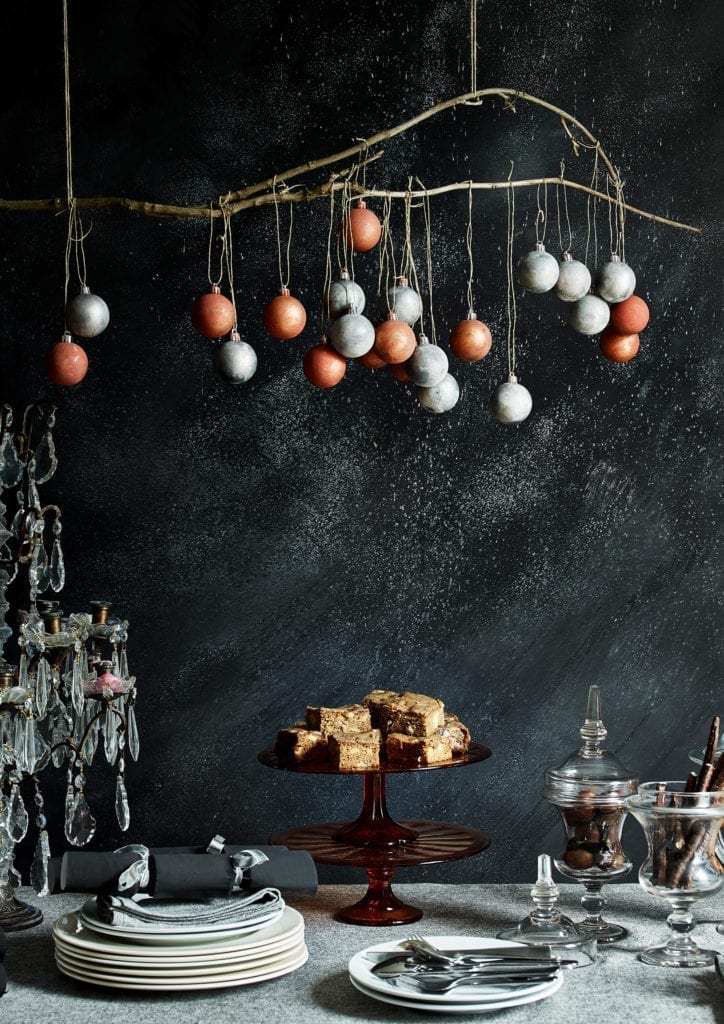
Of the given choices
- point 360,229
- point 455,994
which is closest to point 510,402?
point 360,229

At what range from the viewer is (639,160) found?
2.42 meters

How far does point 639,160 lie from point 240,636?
1243 mm

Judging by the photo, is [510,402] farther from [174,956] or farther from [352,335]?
[174,956]

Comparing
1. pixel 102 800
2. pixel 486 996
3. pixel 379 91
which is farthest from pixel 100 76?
pixel 486 996

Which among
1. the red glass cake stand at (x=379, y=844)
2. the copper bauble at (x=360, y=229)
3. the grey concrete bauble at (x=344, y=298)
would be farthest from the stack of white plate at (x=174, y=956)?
the copper bauble at (x=360, y=229)

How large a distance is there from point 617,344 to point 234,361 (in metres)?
0.64

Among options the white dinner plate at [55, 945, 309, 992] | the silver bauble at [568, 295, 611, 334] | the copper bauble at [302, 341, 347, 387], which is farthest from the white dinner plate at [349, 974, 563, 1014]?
the silver bauble at [568, 295, 611, 334]

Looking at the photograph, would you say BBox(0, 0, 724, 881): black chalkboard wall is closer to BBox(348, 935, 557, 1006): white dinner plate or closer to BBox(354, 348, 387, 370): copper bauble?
BBox(354, 348, 387, 370): copper bauble

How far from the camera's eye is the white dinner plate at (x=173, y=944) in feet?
5.07

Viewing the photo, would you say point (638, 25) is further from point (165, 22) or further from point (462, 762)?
point (462, 762)

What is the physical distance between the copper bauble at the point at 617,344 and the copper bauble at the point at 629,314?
0.10 ft

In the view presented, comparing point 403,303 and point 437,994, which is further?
point 403,303

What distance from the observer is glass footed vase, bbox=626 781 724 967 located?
1.62 m

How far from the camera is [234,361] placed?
1.76 m
